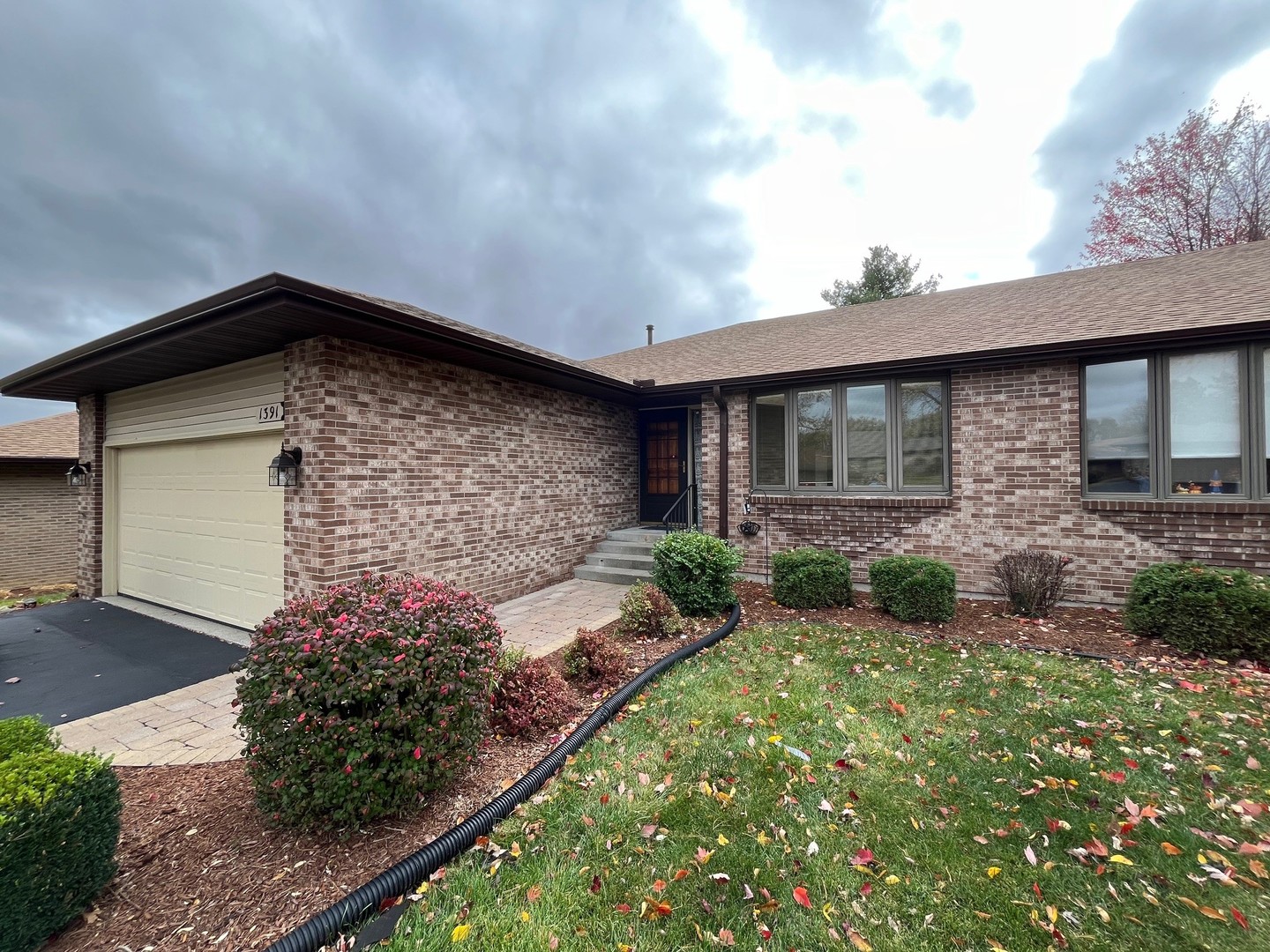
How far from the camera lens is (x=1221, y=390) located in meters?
5.87

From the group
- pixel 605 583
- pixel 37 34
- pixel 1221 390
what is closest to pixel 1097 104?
pixel 1221 390

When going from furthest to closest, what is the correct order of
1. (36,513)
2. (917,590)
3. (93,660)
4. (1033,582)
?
(36,513), (1033,582), (917,590), (93,660)

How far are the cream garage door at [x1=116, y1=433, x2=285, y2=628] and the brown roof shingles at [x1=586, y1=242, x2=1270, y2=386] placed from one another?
20.2 ft

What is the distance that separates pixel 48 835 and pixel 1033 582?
7814 millimetres

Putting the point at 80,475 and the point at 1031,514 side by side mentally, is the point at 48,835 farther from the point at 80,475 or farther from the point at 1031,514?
the point at 80,475

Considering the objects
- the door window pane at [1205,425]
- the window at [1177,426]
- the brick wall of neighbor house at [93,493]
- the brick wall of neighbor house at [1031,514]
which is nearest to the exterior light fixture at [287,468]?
the brick wall of neighbor house at [93,493]

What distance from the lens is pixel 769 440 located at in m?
8.28

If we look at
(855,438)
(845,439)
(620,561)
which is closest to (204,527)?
(620,561)

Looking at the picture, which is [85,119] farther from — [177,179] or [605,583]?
[605,583]

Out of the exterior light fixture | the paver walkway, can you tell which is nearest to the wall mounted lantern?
the exterior light fixture

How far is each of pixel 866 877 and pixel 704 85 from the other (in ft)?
38.5

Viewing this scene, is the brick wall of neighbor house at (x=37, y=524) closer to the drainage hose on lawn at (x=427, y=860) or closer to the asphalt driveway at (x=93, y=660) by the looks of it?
the asphalt driveway at (x=93, y=660)

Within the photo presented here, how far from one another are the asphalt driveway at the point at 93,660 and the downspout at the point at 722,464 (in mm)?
6482

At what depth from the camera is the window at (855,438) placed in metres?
7.25
